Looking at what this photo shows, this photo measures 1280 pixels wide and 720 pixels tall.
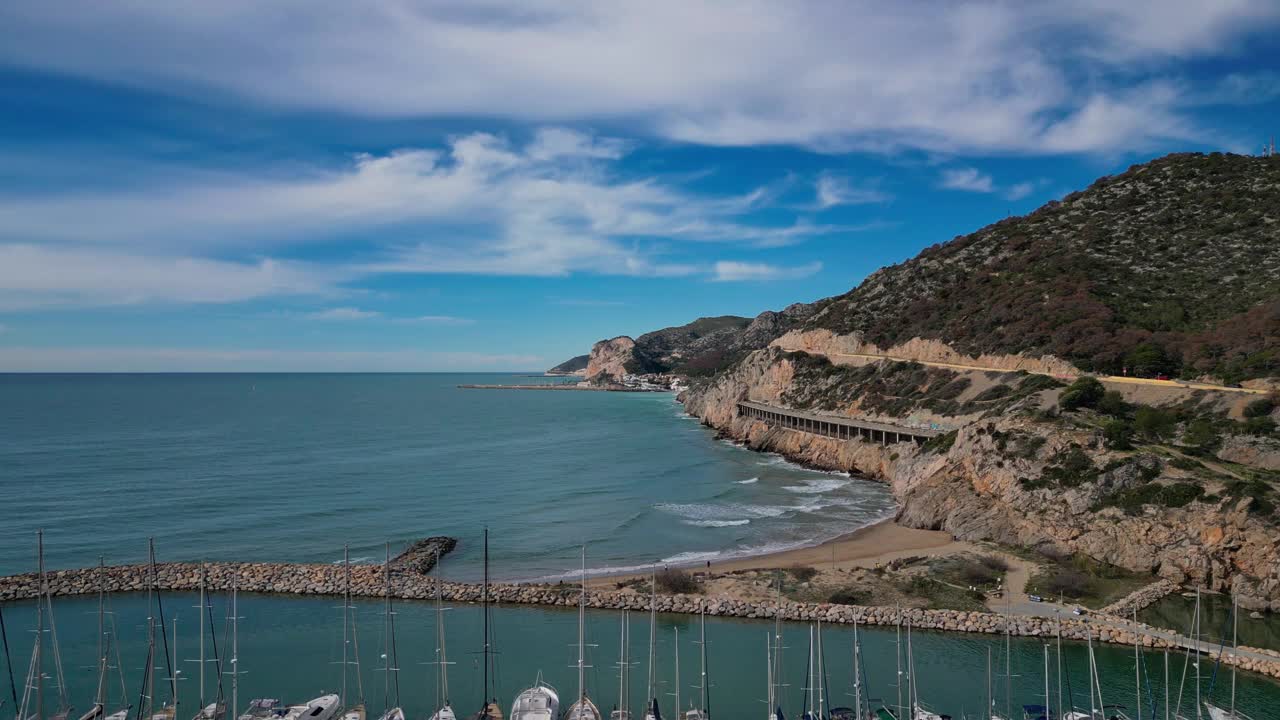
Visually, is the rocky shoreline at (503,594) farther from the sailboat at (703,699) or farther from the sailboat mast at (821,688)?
the sailboat at (703,699)

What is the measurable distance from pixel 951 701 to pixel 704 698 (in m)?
7.56

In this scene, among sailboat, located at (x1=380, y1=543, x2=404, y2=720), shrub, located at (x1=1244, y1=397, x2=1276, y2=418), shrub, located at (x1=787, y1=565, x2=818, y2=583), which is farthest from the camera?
shrub, located at (x1=1244, y1=397, x2=1276, y2=418)

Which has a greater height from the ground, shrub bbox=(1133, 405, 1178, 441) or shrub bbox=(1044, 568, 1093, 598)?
shrub bbox=(1133, 405, 1178, 441)

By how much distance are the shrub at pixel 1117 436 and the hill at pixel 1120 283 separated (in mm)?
13807

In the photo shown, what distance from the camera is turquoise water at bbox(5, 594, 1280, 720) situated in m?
23.4

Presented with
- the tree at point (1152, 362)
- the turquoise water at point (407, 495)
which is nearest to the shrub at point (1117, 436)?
the turquoise water at point (407, 495)

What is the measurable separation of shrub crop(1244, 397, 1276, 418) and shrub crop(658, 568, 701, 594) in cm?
3223

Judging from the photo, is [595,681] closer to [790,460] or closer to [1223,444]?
[1223,444]

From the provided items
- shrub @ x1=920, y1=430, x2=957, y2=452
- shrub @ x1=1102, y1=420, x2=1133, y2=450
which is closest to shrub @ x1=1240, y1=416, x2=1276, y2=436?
shrub @ x1=1102, y1=420, x2=1133, y2=450

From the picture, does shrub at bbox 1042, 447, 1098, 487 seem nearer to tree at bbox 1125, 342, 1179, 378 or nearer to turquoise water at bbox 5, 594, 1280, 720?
turquoise water at bbox 5, 594, 1280, 720

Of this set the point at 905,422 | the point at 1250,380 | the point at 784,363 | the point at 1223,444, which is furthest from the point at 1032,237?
the point at 1223,444

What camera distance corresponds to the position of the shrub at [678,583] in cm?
3200

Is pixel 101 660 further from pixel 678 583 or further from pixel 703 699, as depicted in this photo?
pixel 678 583

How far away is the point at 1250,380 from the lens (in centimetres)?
4603
